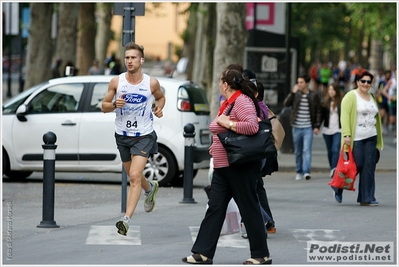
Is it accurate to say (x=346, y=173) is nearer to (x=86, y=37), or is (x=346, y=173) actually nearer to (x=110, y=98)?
(x=110, y=98)

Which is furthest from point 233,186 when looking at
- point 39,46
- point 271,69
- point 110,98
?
point 39,46

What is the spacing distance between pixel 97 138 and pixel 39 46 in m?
15.1

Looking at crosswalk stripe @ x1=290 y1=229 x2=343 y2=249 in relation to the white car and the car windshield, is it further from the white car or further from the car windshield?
the car windshield

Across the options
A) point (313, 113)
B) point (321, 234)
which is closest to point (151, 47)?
point (313, 113)

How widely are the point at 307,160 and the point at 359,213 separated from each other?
453 centimetres

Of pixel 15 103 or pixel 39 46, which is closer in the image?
pixel 15 103

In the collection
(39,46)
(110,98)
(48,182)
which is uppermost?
(39,46)

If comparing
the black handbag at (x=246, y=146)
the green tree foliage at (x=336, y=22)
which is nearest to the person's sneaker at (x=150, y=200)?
the black handbag at (x=246, y=146)

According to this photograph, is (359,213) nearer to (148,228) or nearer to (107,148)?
(148,228)

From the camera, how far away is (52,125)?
14.2 metres

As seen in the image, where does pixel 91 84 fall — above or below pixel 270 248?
above

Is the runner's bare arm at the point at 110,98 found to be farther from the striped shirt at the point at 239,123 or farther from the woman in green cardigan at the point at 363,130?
the woman in green cardigan at the point at 363,130

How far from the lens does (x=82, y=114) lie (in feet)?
46.6

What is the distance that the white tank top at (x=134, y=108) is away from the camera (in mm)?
9328
